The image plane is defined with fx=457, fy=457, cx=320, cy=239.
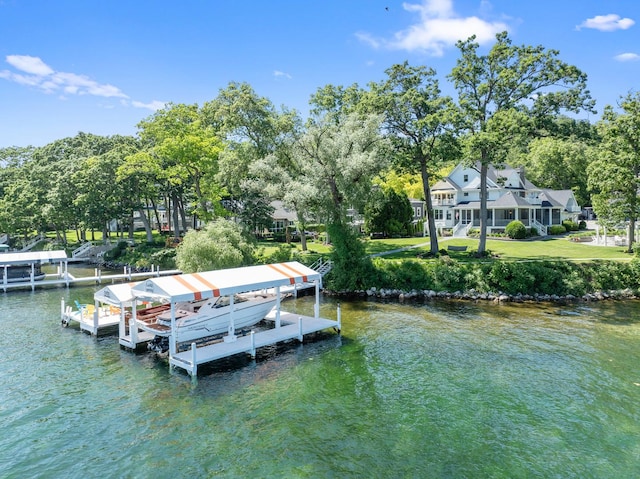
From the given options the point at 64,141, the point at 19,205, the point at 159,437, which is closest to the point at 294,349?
the point at 159,437

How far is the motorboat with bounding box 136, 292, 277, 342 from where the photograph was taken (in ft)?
61.1

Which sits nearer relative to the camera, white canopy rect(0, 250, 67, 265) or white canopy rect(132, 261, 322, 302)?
white canopy rect(132, 261, 322, 302)

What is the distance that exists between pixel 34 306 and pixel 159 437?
22207mm

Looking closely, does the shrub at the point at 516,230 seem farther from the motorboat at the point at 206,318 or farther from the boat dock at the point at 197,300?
the motorboat at the point at 206,318

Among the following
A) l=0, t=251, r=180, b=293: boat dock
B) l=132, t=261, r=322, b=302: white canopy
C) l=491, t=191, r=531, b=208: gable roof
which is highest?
l=491, t=191, r=531, b=208: gable roof

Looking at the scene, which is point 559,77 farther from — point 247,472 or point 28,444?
point 28,444

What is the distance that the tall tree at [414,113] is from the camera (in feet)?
112

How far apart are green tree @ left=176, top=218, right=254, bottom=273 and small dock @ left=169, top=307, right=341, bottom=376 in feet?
29.3

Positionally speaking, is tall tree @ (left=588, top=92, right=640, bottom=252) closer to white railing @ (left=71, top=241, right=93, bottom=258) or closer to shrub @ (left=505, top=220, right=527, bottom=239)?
shrub @ (left=505, top=220, right=527, bottom=239)

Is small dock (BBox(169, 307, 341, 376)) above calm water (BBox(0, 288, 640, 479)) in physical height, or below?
above

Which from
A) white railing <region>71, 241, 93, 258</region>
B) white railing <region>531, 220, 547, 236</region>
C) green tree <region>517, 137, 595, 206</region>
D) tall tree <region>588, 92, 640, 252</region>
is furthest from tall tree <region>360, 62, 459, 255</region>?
green tree <region>517, 137, 595, 206</region>

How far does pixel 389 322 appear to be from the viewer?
24266mm

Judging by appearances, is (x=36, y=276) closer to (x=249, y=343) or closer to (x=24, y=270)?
(x=24, y=270)

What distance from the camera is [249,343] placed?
18578 mm
